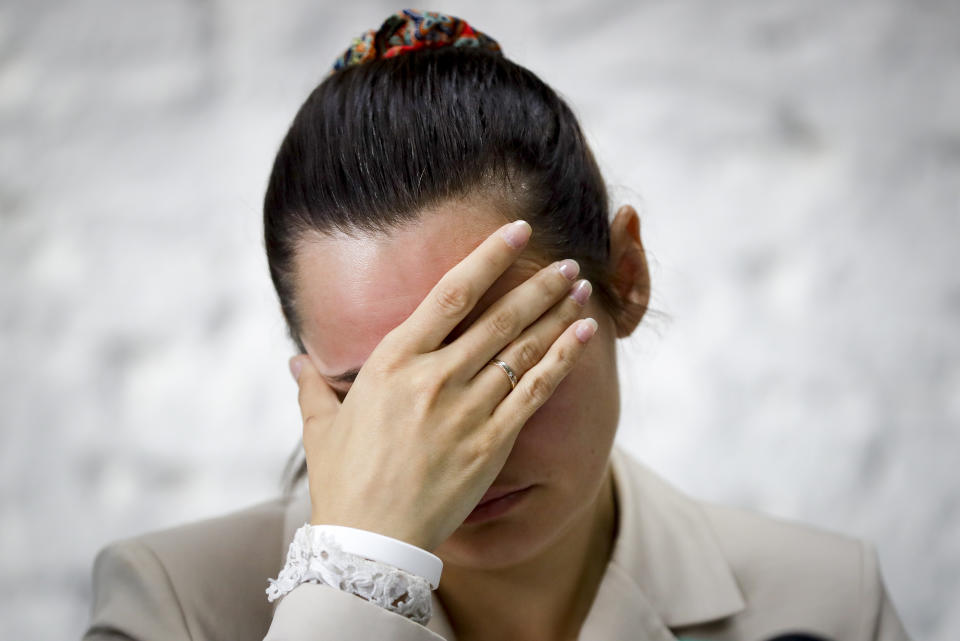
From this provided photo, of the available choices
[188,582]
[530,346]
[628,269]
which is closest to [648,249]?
[628,269]

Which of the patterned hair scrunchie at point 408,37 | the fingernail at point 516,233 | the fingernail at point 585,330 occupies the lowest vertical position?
the fingernail at point 585,330

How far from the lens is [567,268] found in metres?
1.05

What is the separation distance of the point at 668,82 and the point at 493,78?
1002mm

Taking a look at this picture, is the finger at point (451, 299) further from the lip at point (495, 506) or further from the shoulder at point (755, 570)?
the shoulder at point (755, 570)

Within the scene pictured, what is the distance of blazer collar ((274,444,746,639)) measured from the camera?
1214 millimetres

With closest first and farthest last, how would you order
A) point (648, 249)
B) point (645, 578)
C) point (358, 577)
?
point (358, 577) → point (645, 578) → point (648, 249)

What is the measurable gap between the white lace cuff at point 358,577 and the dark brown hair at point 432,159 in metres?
0.27

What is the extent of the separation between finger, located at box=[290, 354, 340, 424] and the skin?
1 centimetres

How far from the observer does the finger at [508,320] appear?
989mm

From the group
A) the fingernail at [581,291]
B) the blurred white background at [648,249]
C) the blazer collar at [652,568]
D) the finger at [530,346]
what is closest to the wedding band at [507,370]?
the finger at [530,346]

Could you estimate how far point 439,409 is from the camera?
0.97m

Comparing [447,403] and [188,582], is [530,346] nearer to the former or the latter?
[447,403]

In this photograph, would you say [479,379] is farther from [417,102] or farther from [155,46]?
[155,46]

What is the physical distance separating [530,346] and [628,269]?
0.81 feet
